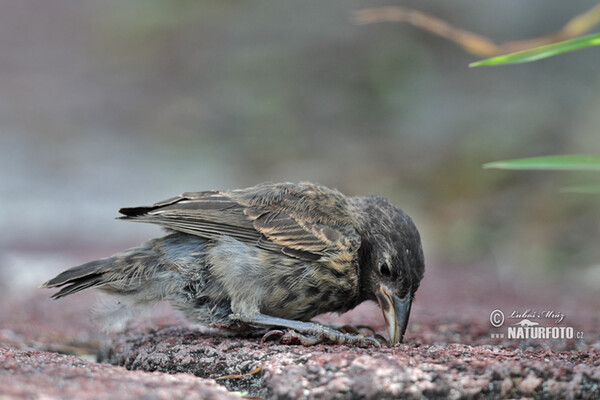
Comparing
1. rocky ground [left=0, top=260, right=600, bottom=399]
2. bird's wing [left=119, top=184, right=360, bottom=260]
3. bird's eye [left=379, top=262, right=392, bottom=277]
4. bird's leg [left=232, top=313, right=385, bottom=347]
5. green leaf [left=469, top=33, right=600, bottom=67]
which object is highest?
green leaf [left=469, top=33, right=600, bottom=67]

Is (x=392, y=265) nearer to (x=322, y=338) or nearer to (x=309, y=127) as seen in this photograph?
(x=322, y=338)

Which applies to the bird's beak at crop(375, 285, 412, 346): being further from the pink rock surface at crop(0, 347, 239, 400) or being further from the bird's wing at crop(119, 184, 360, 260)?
the pink rock surface at crop(0, 347, 239, 400)

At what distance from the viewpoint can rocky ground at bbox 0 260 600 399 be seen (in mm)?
2406

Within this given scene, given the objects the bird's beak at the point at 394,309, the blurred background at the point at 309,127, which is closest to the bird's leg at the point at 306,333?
the bird's beak at the point at 394,309

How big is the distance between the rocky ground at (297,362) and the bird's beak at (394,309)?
0.45 ft

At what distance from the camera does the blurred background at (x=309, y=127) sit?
775 centimetres

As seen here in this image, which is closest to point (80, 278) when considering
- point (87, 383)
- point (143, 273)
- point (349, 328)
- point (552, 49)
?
point (143, 273)

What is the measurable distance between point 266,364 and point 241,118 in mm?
9382

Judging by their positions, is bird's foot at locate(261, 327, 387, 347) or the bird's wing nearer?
bird's foot at locate(261, 327, 387, 347)

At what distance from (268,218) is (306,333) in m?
0.63

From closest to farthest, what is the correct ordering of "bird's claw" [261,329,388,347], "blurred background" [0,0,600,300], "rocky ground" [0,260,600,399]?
"rocky ground" [0,260,600,399]
"bird's claw" [261,329,388,347]
"blurred background" [0,0,600,300]

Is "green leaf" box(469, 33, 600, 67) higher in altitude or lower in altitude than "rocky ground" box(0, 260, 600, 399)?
higher

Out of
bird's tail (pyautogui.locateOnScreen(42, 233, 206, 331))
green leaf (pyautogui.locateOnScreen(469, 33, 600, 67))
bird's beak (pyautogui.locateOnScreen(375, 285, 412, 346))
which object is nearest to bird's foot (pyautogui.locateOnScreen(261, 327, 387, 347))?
bird's beak (pyautogui.locateOnScreen(375, 285, 412, 346))

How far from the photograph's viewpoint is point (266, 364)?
2.77m
